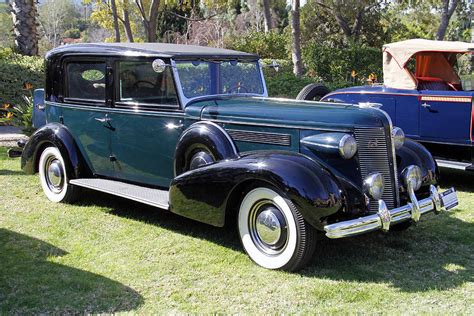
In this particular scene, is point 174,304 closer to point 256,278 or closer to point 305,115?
point 256,278

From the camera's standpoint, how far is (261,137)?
4.84 meters

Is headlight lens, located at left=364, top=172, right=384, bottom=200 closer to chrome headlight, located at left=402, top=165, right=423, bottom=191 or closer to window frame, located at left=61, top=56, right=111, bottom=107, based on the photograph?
chrome headlight, located at left=402, top=165, right=423, bottom=191

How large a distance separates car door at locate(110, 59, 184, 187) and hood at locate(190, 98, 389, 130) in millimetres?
349

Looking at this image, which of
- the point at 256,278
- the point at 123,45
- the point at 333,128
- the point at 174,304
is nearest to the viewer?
the point at 174,304

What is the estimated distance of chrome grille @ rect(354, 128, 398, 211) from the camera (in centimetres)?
447

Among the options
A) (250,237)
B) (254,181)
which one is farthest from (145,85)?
(250,237)

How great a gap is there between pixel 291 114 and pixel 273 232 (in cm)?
105

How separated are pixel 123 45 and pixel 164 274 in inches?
107

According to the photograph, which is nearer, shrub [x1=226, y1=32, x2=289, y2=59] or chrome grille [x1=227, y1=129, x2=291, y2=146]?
chrome grille [x1=227, y1=129, x2=291, y2=146]

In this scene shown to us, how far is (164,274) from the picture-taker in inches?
170

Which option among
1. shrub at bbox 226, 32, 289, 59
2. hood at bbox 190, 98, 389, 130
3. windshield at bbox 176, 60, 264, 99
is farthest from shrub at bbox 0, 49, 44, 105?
shrub at bbox 226, 32, 289, 59

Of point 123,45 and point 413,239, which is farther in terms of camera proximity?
point 123,45

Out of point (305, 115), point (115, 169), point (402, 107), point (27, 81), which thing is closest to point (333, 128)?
point (305, 115)

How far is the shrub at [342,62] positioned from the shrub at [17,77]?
8669mm
